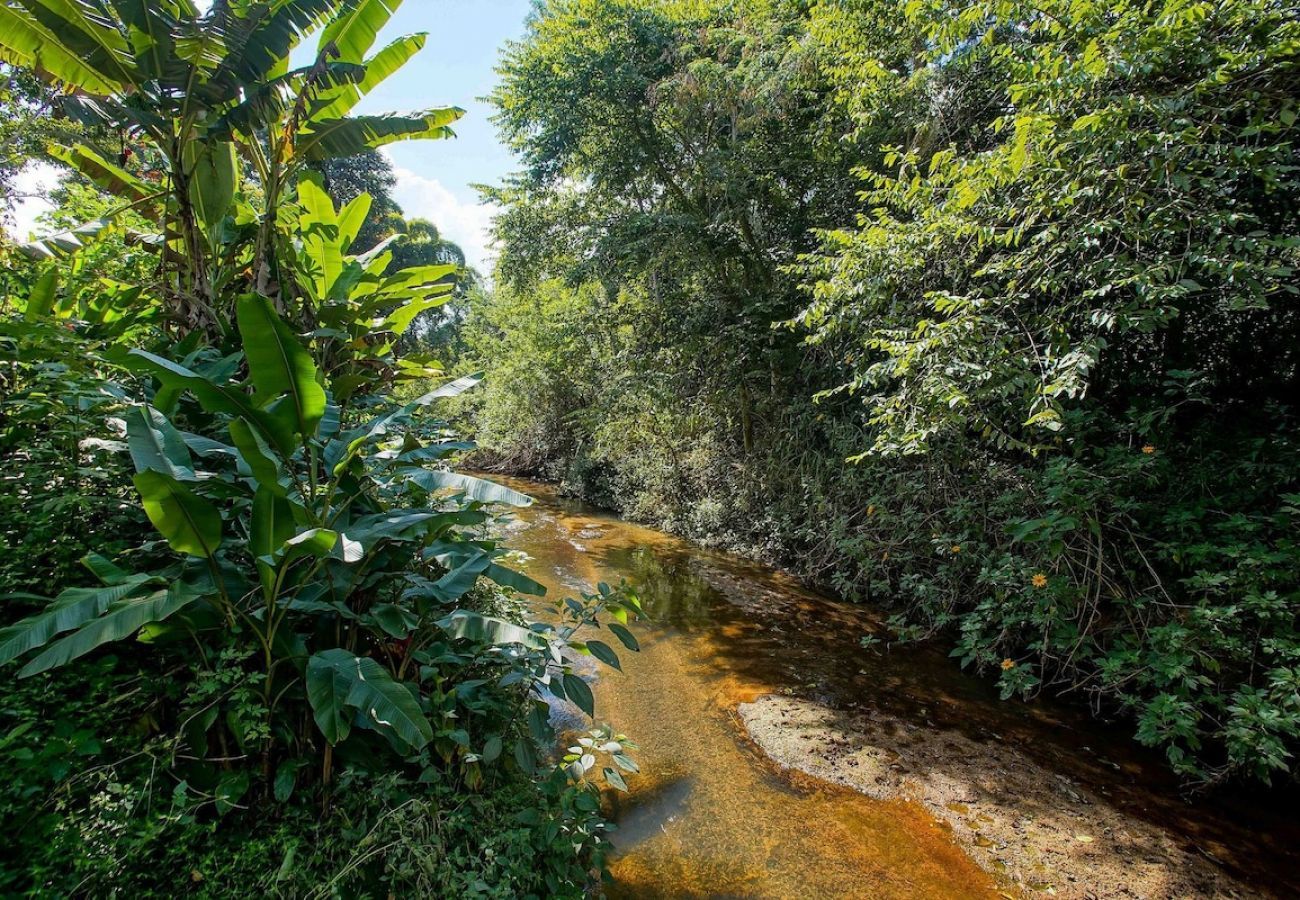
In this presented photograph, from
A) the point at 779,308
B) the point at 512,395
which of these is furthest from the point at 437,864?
the point at 512,395

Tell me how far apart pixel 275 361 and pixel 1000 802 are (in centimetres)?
428

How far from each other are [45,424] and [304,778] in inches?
87.6

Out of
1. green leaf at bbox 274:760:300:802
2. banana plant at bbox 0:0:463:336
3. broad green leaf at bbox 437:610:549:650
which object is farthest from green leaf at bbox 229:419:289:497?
banana plant at bbox 0:0:463:336

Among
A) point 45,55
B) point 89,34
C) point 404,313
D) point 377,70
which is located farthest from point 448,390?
point 45,55

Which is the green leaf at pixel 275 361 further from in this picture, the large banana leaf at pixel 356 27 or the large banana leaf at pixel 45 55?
the large banana leaf at pixel 45 55

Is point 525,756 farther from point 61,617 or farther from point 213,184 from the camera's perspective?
point 213,184

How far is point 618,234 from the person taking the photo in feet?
27.5

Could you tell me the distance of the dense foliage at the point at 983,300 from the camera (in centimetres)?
304

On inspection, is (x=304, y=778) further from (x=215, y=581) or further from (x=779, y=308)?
(x=779, y=308)

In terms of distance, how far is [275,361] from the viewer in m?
1.95

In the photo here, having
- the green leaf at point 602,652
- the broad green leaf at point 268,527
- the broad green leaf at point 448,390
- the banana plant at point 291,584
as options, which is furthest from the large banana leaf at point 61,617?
the green leaf at point 602,652

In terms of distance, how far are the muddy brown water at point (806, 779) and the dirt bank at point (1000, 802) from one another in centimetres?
12

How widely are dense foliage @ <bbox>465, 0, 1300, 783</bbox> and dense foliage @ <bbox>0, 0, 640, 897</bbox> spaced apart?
11.1 feet

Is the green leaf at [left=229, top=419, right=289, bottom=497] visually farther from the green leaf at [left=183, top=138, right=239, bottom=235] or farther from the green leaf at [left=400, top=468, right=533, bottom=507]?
the green leaf at [left=183, top=138, right=239, bottom=235]
